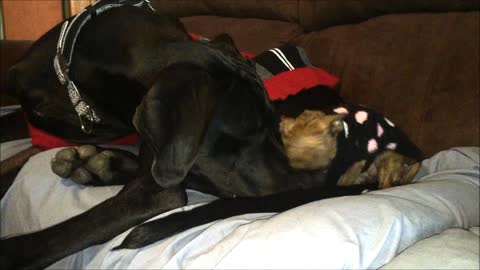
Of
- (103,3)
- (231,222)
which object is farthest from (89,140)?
(231,222)

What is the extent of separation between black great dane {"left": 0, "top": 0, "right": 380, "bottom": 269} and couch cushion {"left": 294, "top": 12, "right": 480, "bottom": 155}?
0.34 metres

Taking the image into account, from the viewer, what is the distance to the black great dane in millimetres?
795

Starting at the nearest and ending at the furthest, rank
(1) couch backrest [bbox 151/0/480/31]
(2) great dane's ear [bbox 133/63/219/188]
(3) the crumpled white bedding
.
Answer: (3) the crumpled white bedding → (2) great dane's ear [bbox 133/63/219/188] → (1) couch backrest [bbox 151/0/480/31]

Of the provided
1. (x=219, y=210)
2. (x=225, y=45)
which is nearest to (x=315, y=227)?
(x=219, y=210)

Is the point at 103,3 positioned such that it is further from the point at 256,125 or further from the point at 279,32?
the point at 279,32

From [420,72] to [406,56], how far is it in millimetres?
72

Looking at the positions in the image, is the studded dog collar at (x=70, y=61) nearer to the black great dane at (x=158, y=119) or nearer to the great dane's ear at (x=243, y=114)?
the black great dane at (x=158, y=119)

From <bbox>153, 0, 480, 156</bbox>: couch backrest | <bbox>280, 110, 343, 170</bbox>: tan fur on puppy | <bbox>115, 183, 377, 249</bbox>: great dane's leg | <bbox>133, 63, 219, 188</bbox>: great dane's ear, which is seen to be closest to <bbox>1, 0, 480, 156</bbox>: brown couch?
<bbox>153, 0, 480, 156</bbox>: couch backrest

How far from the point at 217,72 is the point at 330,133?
285 mm

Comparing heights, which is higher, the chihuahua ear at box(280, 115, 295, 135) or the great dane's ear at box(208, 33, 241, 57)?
the great dane's ear at box(208, 33, 241, 57)

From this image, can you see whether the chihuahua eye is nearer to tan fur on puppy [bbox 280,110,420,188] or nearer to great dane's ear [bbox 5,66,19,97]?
great dane's ear [bbox 5,66,19,97]

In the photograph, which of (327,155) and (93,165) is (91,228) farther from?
(327,155)

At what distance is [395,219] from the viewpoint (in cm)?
A: 71

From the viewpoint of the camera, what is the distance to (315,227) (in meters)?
0.67
